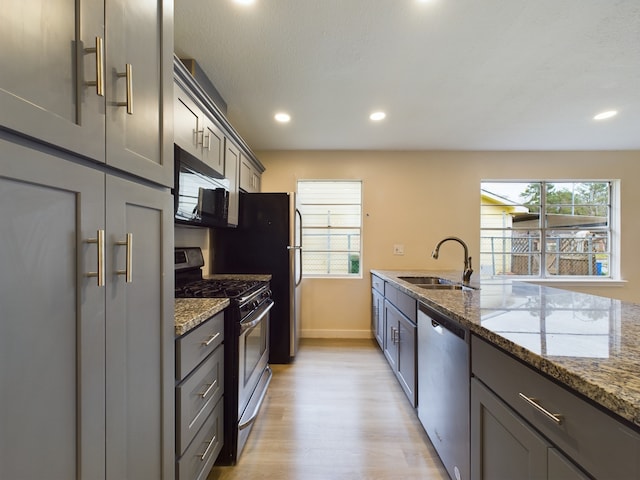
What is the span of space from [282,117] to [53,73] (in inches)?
88.0

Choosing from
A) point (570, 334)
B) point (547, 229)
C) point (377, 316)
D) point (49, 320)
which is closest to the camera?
point (49, 320)

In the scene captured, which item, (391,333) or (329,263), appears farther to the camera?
(329,263)

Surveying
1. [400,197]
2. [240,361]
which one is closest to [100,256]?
[240,361]

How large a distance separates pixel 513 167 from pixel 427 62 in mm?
2479

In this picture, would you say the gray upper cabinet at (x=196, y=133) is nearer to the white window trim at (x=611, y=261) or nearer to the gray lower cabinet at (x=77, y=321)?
the gray lower cabinet at (x=77, y=321)

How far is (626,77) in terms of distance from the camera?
6.40 ft

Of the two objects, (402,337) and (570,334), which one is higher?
(570,334)

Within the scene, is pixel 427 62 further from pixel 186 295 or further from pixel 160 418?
pixel 160 418

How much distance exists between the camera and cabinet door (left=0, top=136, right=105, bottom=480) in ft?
1.51

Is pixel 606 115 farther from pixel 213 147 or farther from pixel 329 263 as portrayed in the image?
pixel 213 147

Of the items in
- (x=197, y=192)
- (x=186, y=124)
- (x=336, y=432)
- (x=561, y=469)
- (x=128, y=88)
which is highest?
(x=186, y=124)

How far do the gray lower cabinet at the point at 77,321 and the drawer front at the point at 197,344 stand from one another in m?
0.13

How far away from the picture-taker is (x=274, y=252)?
2678 mm

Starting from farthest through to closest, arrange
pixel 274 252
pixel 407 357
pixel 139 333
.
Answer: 1. pixel 274 252
2. pixel 407 357
3. pixel 139 333
